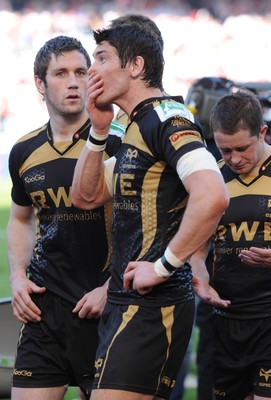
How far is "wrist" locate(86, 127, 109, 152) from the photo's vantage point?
14.1 feet

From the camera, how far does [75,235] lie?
15.5 feet

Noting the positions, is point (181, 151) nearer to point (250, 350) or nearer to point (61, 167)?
point (61, 167)

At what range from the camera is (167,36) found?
26.2 metres

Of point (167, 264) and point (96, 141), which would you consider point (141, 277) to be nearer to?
point (167, 264)

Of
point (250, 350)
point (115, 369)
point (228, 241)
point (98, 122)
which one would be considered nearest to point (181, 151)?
point (98, 122)

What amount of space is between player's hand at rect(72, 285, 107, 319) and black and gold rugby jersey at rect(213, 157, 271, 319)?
2.32 ft

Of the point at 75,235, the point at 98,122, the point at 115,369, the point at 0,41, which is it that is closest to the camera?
the point at 115,369

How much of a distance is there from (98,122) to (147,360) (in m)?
1.09

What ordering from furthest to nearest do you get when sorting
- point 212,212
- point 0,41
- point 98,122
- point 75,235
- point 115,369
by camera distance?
1. point 0,41
2. point 75,235
3. point 98,122
4. point 115,369
5. point 212,212

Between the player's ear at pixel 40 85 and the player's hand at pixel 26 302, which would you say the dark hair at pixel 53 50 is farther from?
the player's hand at pixel 26 302

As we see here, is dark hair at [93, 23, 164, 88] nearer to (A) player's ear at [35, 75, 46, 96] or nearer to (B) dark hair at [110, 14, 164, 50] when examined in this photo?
(B) dark hair at [110, 14, 164, 50]

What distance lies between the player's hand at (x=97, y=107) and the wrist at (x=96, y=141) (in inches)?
0.7

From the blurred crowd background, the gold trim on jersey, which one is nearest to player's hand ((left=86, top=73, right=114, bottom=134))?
the gold trim on jersey

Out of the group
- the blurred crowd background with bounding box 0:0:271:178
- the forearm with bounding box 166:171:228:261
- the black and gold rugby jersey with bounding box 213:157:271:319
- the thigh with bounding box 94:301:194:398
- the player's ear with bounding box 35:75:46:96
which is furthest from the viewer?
the blurred crowd background with bounding box 0:0:271:178
